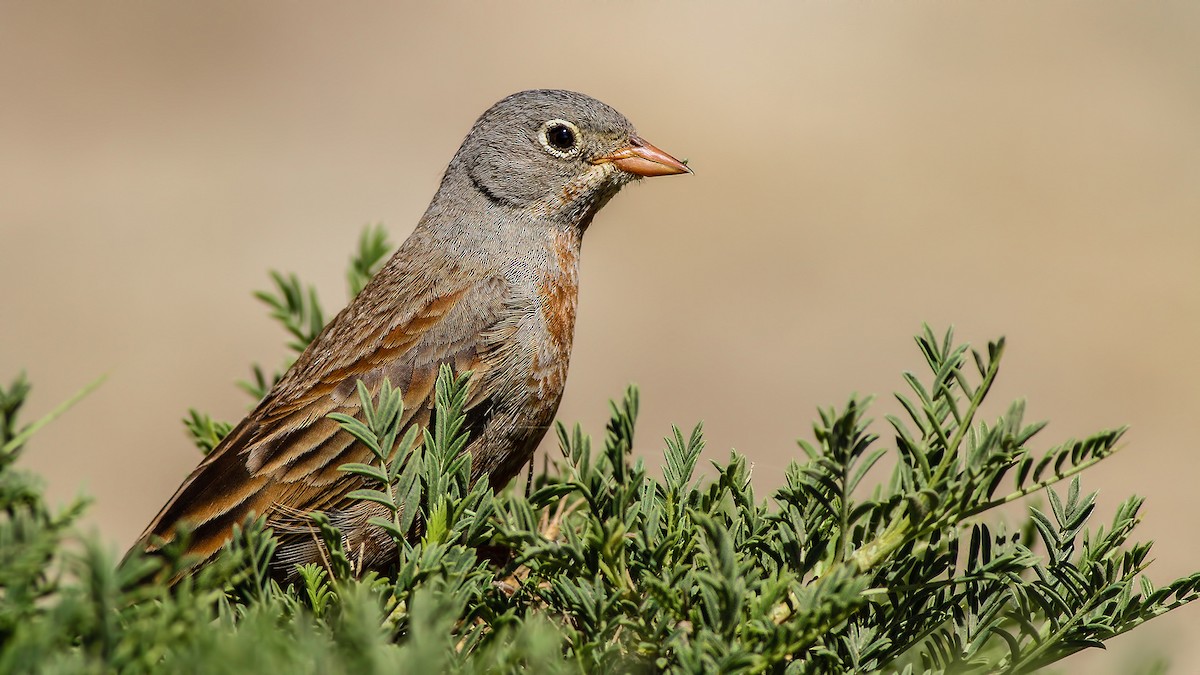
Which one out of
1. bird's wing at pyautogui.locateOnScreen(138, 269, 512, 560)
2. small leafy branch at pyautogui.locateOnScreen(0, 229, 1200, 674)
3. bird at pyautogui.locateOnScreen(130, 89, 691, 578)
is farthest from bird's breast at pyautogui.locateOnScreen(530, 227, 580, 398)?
small leafy branch at pyautogui.locateOnScreen(0, 229, 1200, 674)

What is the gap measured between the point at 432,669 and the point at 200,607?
1.47 feet

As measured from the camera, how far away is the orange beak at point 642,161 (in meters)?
4.25

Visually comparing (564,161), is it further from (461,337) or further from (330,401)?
(330,401)

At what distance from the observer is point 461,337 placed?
12.0ft

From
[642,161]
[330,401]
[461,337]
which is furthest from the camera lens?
[642,161]

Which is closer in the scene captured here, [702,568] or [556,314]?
[702,568]

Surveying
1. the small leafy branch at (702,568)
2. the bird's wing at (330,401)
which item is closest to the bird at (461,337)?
the bird's wing at (330,401)

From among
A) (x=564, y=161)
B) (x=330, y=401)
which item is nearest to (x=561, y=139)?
(x=564, y=161)

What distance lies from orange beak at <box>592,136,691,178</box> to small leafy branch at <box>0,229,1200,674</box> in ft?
7.16

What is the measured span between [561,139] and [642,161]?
1.17 feet

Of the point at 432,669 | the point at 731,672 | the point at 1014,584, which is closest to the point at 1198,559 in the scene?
the point at 1014,584

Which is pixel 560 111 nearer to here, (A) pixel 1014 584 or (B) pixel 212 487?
(B) pixel 212 487

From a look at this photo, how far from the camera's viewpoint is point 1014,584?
6.68 feet

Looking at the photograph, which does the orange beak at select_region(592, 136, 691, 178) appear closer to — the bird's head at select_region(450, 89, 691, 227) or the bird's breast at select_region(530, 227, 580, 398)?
the bird's head at select_region(450, 89, 691, 227)
